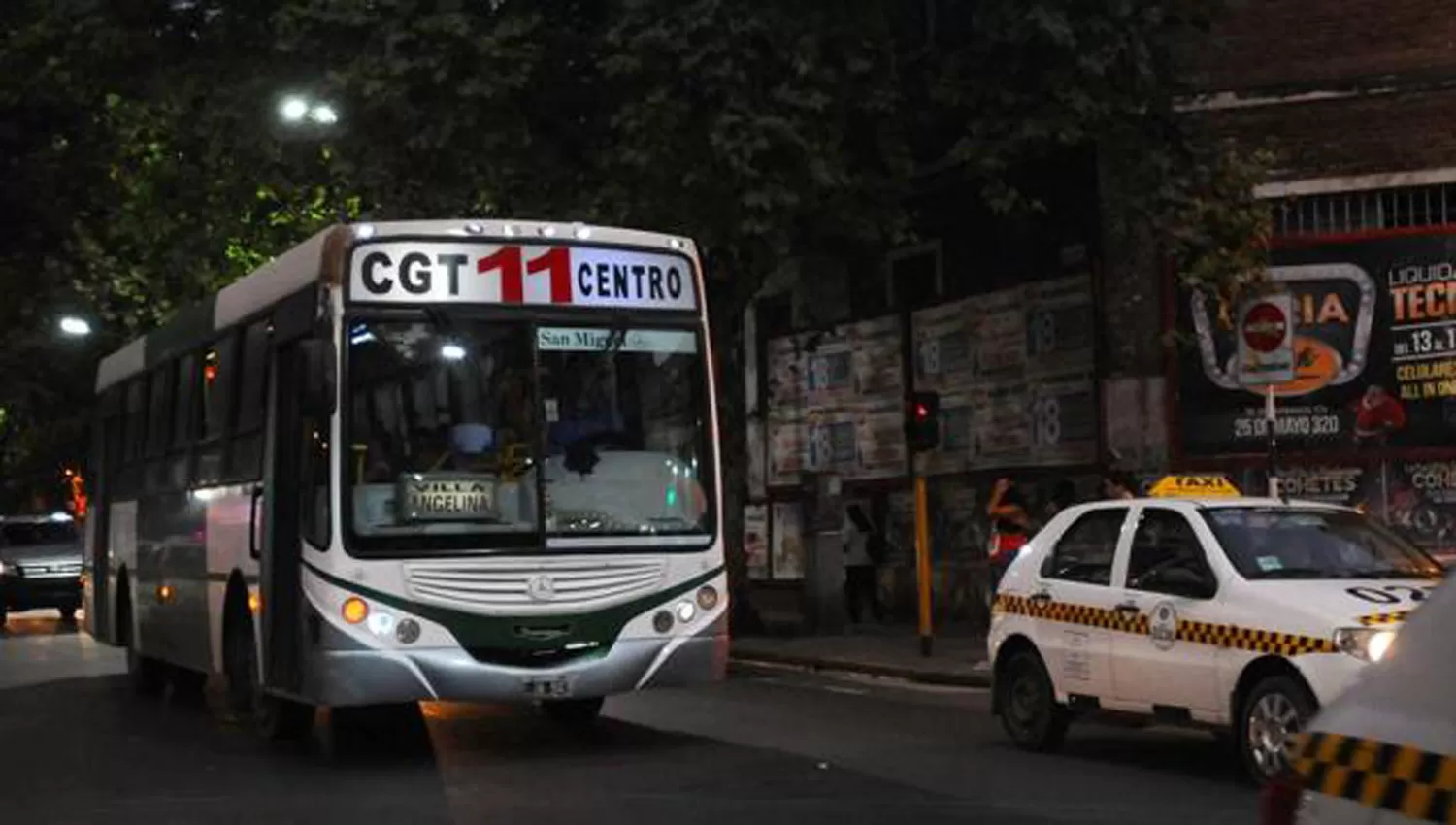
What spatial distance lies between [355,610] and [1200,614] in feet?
15.5

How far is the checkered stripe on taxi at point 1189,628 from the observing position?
8836 mm

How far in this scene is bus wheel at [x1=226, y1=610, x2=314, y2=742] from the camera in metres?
11.9

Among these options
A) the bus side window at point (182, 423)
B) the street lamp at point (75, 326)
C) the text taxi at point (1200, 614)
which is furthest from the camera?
the street lamp at point (75, 326)

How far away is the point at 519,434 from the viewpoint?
35.2ft

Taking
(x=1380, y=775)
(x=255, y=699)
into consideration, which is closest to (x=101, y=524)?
(x=255, y=699)

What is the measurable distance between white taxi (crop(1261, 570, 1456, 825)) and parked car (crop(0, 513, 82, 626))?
29.1 meters

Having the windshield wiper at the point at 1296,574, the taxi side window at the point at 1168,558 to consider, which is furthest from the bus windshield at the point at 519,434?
the windshield wiper at the point at 1296,574

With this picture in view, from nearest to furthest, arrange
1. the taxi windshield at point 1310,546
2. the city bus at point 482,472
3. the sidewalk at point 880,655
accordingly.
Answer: the taxi windshield at point 1310,546 → the city bus at point 482,472 → the sidewalk at point 880,655

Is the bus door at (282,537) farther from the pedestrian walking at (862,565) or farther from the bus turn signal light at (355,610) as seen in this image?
the pedestrian walking at (862,565)

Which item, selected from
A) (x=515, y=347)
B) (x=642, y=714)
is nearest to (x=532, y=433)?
(x=515, y=347)

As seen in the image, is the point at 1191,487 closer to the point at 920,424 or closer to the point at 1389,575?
the point at 920,424

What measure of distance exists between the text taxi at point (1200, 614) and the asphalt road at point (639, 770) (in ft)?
→ 1.35

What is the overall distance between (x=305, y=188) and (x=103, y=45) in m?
2.99

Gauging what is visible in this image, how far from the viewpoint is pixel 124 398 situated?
651 inches
